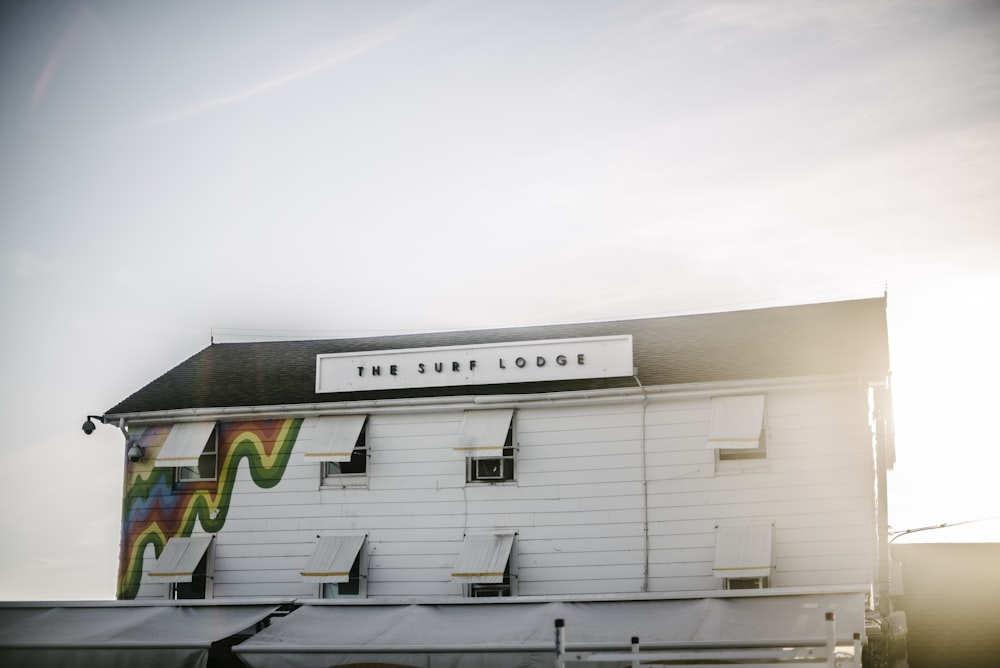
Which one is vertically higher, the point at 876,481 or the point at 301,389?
the point at 301,389

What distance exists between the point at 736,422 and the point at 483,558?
17.1 ft

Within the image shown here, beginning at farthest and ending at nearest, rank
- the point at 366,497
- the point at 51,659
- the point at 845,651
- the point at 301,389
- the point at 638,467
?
the point at 301,389 < the point at 366,497 < the point at 638,467 < the point at 51,659 < the point at 845,651

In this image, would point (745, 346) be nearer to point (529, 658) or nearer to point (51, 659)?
point (529, 658)

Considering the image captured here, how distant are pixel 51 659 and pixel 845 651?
13.0m

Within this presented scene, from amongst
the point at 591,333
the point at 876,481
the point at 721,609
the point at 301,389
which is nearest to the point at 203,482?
the point at 301,389

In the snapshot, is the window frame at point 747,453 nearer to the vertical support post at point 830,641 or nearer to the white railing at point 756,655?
the white railing at point 756,655

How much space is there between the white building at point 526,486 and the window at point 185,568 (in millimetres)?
58

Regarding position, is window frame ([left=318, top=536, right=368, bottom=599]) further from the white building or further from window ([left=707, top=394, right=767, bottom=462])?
window ([left=707, top=394, right=767, bottom=462])

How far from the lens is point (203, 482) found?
79.3 feet

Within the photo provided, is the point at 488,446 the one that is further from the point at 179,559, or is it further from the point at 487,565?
the point at 179,559

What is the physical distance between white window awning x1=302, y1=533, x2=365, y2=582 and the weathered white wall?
253mm

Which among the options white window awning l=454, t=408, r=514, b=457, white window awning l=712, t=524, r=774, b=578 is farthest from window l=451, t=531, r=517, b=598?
white window awning l=712, t=524, r=774, b=578

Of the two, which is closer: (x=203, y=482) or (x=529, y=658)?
(x=529, y=658)

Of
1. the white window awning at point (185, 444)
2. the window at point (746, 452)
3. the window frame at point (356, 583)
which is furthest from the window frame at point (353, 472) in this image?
the window at point (746, 452)
